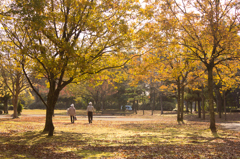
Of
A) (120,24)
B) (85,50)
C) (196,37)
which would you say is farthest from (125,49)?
(196,37)

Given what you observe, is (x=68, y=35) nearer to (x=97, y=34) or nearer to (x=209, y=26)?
(x=97, y=34)

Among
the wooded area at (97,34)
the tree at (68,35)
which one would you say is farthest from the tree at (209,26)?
the tree at (68,35)

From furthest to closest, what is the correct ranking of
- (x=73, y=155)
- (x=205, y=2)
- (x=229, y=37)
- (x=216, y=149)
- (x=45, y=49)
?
1. (x=205, y=2)
2. (x=229, y=37)
3. (x=45, y=49)
4. (x=216, y=149)
5. (x=73, y=155)

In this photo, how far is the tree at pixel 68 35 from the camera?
30.1 feet

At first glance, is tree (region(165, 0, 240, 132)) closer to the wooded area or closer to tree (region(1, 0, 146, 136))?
the wooded area

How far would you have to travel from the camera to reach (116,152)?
24.6ft

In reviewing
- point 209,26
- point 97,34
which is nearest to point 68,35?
point 97,34

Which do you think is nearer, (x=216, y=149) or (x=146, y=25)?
(x=216, y=149)

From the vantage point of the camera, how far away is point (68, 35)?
11.3 metres

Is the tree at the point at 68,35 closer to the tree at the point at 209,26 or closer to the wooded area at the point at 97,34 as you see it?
the wooded area at the point at 97,34

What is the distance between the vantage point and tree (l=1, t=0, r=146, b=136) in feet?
30.1

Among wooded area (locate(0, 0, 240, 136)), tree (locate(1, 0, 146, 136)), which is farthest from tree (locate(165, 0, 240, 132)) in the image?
tree (locate(1, 0, 146, 136))

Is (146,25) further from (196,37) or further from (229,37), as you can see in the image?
(229,37)

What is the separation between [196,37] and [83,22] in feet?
22.6
